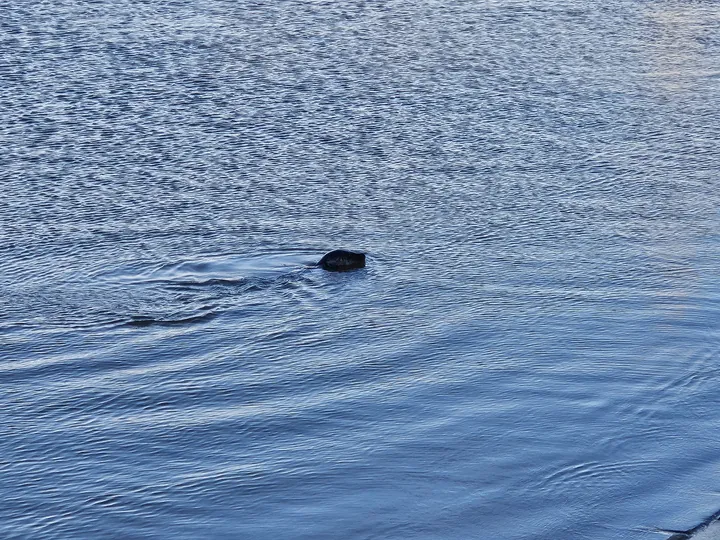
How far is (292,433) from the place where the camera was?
7.84m

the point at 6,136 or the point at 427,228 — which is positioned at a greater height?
the point at 6,136

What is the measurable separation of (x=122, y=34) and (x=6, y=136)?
162 inches

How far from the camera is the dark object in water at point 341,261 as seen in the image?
10.1 meters

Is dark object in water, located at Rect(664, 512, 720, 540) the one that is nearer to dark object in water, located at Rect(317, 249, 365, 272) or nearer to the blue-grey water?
the blue-grey water

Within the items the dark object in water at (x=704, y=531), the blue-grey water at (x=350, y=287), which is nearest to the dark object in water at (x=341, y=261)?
the blue-grey water at (x=350, y=287)

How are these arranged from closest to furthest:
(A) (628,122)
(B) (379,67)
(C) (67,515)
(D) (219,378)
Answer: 1. (C) (67,515)
2. (D) (219,378)
3. (A) (628,122)
4. (B) (379,67)

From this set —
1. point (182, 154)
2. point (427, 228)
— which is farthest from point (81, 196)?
point (427, 228)

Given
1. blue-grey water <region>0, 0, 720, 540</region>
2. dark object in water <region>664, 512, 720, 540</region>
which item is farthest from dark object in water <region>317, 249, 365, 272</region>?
dark object in water <region>664, 512, 720, 540</region>

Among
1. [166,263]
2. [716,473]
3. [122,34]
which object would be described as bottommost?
[716,473]

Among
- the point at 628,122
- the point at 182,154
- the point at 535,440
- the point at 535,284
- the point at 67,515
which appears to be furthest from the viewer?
the point at 628,122

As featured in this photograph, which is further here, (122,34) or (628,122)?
(122,34)

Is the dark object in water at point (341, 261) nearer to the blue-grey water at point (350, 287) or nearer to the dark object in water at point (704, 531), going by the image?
the blue-grey water at point (350, 287)

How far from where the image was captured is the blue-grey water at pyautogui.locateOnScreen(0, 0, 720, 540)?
724 cm

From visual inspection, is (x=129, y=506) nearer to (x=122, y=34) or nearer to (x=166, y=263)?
(x=166, y=263)
